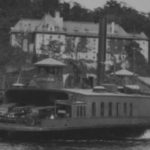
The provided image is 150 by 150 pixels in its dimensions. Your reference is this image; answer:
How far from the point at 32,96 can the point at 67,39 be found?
6128cm

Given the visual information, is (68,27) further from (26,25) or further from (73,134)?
(73,134)

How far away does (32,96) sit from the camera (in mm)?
42312

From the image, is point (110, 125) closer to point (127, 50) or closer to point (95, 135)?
point (95, 135)

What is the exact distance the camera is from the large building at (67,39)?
97.9m

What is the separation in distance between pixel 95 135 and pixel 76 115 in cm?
171

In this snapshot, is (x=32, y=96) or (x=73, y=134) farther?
(x=32, y=96)

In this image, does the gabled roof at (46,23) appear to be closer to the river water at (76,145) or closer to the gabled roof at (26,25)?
the gabled roof at (26,25)

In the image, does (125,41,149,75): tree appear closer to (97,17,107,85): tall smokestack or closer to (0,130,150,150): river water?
(97,17,107,85): tall smokestack

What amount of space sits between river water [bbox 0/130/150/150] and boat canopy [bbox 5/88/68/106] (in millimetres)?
2905

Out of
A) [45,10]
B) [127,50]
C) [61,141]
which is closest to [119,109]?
[61,141]

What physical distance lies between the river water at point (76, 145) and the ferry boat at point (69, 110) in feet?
1.31

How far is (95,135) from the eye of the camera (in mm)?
39812

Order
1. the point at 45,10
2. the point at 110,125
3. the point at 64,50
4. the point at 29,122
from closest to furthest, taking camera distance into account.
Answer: the point at 29,122
the point at 110,125
the point at 64,50
the point at 45,10

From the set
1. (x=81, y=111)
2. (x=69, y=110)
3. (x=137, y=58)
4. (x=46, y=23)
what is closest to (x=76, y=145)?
(x=69, y=110)
